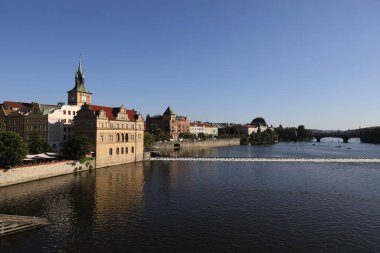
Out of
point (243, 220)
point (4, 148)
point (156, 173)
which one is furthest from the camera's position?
point (156, 173)

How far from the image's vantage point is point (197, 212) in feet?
150

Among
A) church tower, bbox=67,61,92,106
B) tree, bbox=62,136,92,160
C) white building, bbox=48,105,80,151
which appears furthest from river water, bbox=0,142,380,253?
church tower, bbox=67,61,92,106

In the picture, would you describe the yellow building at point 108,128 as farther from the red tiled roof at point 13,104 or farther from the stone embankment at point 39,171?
the red tiled roof at point 13,104

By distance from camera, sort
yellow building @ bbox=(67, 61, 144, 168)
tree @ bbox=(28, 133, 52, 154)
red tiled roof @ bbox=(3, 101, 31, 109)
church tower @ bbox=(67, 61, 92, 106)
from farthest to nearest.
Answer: red tiled roof @ bbox=(3, 101, 31, 109), church tower @ bbox=(67, 61, 92, 106), yellow building @ bbox=(67, 61, 144, 168), tree @ bbox=(28, 133, 52, 154)

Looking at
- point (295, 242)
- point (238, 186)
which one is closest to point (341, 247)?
point (295, 242)

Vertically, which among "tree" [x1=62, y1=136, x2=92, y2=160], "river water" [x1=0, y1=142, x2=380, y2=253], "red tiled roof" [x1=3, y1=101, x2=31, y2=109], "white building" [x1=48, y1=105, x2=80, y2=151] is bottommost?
"river water" [x1=0, y1=142, x2=380, y2=253]

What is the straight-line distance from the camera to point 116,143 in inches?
3748

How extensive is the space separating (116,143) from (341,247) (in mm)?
71633

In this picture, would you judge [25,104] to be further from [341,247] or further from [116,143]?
[341,247]

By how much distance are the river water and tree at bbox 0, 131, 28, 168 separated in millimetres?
4733

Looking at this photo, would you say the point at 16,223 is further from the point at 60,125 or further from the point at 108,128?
the point at 60,125

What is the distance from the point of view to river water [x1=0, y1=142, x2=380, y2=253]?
3434 centimetres

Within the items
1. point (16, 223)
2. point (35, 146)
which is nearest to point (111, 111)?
point (35, 146)

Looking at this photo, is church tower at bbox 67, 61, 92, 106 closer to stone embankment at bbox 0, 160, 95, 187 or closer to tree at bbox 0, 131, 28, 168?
stone embankment at bbox 0, 160, 95, 187
